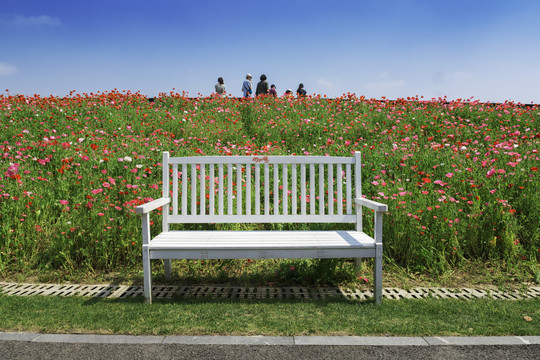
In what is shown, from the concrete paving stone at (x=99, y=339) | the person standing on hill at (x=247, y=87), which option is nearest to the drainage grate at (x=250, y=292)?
the concrete paving stone at (x=99, y=339)

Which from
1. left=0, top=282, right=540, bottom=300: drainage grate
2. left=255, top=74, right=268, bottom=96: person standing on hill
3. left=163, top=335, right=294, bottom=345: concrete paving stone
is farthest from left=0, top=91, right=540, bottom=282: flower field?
left=255, top=74, right=268, bottom=96: person standing on hill

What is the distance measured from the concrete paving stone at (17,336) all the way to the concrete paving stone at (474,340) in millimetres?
2602

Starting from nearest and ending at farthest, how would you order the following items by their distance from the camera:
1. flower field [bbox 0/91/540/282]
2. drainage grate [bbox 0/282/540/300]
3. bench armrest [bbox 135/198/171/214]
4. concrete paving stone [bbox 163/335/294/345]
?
concrete paving stone [bbox 163/335/294/345] → bench armrest [bbox 135/198/171/214] → drainage grate [bbox 0/282/540/300] → flower field [bbox 0/91/540/282]

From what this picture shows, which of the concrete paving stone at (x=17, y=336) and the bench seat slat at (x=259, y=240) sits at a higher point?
the bench seat slat at (x=259, y=240)

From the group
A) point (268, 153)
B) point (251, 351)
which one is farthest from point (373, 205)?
point (268, 153)

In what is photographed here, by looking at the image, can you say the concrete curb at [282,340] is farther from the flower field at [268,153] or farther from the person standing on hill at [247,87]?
the person standing on hill at [247,87]

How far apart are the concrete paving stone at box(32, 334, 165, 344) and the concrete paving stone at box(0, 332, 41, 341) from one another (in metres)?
0.05

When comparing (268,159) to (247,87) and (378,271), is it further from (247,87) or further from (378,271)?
(247,87)

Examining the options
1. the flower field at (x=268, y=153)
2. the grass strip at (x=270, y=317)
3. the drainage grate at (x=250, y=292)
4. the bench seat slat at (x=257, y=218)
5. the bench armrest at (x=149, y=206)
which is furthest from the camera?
the flower field at (x=268, y=153)

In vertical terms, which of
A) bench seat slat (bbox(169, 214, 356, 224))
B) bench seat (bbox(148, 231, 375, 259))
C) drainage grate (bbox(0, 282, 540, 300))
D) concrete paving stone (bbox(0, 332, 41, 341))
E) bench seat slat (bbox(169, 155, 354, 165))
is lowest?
drainage grate (bbox(0, 282, 540, 300))

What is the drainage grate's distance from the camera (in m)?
3.53

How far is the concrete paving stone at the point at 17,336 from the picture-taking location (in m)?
2.68

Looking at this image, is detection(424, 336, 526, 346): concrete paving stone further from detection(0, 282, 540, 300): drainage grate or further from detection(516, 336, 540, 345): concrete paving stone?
detection(0, 282, 540, 300): drainage grate

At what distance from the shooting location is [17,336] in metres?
2.70
